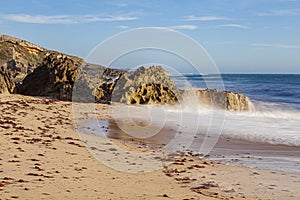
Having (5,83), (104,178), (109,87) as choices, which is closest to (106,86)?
→ (109,87)

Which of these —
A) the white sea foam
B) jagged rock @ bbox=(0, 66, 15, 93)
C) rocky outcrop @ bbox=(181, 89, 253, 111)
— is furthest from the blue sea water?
jagged rock @ bbox=(0, 66, 15, 93)

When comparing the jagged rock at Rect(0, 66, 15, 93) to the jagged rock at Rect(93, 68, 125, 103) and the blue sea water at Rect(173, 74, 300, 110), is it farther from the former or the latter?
the blue sea water at Rect(173, 74, 300, 110)

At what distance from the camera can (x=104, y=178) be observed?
257 inches

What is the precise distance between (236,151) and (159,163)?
2.89 meters

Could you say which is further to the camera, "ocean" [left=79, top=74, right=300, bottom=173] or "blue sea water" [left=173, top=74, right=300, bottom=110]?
"blue sea water" [left=173, top=74, right=300, bottom=110]

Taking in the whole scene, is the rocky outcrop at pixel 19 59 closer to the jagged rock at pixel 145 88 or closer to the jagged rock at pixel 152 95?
the jagged rock at pixel 145 88

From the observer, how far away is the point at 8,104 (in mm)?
16141

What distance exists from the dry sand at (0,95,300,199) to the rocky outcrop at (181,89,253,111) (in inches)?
548

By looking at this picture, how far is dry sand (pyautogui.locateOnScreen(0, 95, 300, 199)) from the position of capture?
18.5 ft

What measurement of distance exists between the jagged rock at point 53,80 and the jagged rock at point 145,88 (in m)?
2.56

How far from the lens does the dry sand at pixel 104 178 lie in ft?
18.5

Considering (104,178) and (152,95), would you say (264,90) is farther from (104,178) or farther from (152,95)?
(104,178)

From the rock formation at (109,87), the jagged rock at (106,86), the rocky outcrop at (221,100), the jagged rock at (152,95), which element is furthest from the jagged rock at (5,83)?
the rocky outcrop at (221,100)

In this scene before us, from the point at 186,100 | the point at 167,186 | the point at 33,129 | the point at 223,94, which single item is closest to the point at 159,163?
the point at 167,186
